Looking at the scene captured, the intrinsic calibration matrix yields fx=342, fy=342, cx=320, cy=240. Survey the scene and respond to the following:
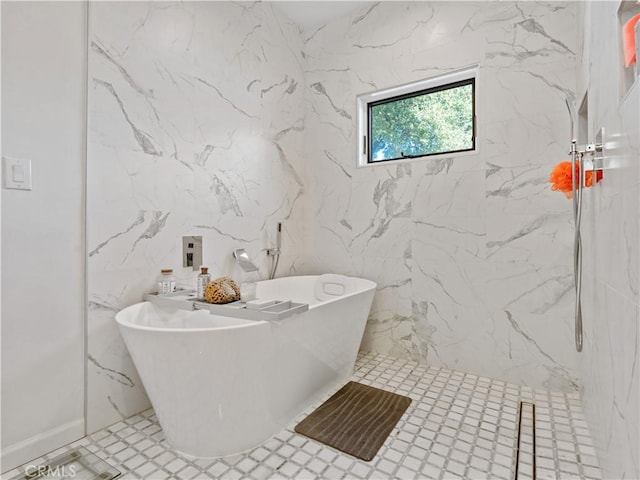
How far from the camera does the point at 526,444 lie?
61.2 inches

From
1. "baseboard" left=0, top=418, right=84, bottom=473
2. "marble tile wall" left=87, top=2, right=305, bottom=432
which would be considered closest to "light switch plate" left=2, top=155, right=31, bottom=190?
"marble tile wall" left=87, top=2, right=305, bottom=432

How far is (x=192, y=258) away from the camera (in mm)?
2160

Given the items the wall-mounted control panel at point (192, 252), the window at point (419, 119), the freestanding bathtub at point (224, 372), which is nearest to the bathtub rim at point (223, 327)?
the freestanding bathtub at point (224, 372)

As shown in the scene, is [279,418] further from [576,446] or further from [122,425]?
[576,446]

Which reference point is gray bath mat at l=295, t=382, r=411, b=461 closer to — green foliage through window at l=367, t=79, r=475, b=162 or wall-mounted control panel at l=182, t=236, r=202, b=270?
wall-mounted control panel at l=182, t=236, r=202, b=270

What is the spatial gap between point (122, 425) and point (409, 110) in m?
2.82

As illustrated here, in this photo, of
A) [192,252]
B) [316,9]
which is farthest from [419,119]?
[192,252]

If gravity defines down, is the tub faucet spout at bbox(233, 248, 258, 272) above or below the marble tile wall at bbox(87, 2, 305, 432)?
below

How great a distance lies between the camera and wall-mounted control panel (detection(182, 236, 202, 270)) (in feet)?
6.93

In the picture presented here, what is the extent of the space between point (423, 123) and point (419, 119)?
0.17 ft

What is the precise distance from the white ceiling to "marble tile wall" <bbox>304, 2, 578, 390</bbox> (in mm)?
63

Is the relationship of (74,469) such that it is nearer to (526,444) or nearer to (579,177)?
(526,444)

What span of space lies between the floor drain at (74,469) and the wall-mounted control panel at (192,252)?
1023 mm

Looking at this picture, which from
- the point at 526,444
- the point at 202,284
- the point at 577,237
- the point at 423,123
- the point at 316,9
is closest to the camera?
the point at 577,237
